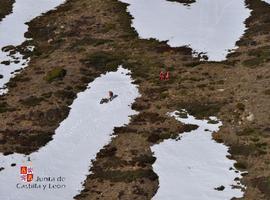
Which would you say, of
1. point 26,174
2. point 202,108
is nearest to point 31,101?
point 26,174

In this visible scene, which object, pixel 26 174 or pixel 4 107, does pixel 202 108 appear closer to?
pixel 26 174

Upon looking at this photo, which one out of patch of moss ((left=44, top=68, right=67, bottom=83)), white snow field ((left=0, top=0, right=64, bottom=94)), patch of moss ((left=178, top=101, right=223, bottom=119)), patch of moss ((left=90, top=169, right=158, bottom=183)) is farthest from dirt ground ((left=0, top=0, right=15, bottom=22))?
patch of moss ((left=90, top=169, right=158, bottom=183))

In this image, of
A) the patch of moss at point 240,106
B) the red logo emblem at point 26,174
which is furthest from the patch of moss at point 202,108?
the red logo emblem at point 26,174

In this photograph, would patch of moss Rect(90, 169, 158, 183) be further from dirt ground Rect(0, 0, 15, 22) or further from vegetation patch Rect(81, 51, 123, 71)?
dirt ground Rect(0, 0, 15, 22)

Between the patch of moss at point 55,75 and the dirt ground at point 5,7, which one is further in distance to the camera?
the dirt ground at point 5,7

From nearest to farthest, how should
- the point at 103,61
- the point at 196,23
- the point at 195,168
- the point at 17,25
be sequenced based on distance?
the point at 195,168 → the point at 103,61 → the point at 196,23 → the point at 17,25

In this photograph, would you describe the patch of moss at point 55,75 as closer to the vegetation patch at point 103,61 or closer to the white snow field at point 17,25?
the vegetation patch at point 103,61

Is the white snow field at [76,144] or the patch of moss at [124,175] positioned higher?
the white snow field at [76,144]
